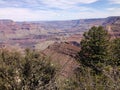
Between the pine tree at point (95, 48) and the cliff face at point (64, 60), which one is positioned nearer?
the cliff face at point (64, 60)

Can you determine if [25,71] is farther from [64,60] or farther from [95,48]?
[64,60]

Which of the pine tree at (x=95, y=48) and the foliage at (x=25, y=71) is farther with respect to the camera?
the pine tree at (x=95, y=48)

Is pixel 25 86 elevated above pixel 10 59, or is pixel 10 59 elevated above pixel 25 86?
pixel 10 59

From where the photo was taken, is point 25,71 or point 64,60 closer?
point 25,71

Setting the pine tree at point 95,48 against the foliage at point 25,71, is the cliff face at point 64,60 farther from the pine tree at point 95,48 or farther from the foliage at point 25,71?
the pine tree at point 95,48

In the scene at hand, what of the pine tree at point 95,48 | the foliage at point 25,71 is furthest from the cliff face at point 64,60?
the pine tree at point 95,48

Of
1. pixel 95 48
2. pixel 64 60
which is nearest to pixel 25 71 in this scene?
pixel 95 48

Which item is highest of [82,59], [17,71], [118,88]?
[118,88]

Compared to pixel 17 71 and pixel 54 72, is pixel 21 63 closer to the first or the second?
pixel 17 71

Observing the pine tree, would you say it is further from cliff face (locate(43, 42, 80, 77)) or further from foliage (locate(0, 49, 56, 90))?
foliage (locate(0, 49, 56, 90))

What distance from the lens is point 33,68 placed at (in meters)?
18.7

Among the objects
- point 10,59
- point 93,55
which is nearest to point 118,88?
point 10,59

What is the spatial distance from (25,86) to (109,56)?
52.5 feet

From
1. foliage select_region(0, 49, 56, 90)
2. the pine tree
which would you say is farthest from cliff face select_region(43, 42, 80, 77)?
the pine tree
